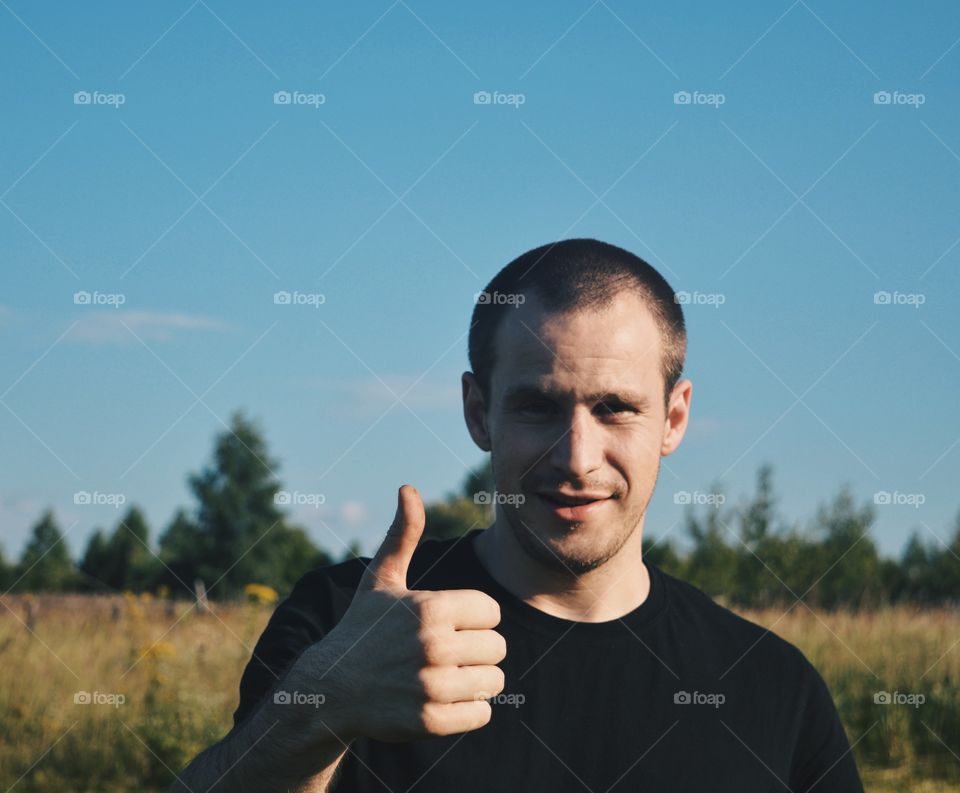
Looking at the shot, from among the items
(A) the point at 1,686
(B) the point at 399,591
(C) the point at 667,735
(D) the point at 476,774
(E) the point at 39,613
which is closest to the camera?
(B) the point at 399,591

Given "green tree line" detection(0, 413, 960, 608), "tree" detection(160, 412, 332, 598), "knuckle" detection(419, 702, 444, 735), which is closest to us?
"knuckle" detection(419, 702, 444, 735)

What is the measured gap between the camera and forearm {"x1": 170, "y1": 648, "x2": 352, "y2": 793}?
207 cm

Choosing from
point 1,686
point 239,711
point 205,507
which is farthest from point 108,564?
point 239,711

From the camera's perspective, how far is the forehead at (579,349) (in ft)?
9.09

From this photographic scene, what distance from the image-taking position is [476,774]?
2484 mm

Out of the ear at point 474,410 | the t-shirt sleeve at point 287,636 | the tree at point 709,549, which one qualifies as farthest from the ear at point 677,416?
the tree at point 709,549

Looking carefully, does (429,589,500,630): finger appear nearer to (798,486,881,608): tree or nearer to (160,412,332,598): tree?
(798,486,881,608): tree

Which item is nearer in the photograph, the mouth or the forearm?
the forearm

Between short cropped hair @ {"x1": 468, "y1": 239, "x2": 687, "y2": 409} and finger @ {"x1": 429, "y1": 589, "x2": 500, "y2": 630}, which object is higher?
short cropped hair @ {"x1": 468, "y1": 239, "x2": 687, "y2": 409}

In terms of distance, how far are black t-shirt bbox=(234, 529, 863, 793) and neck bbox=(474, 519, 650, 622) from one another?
4 cm

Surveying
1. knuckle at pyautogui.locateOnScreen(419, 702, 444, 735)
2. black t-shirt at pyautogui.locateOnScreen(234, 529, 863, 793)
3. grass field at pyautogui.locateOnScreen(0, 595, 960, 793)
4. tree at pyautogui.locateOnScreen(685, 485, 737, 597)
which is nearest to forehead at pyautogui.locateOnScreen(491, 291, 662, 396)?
black t-shirt at pyautogui.locateOnScreen(234, 529, 863, 793)

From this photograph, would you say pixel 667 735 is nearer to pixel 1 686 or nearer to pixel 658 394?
pixel 658 394

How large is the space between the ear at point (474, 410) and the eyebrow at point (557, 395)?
0.23 metres

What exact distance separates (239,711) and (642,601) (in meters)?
1.18
